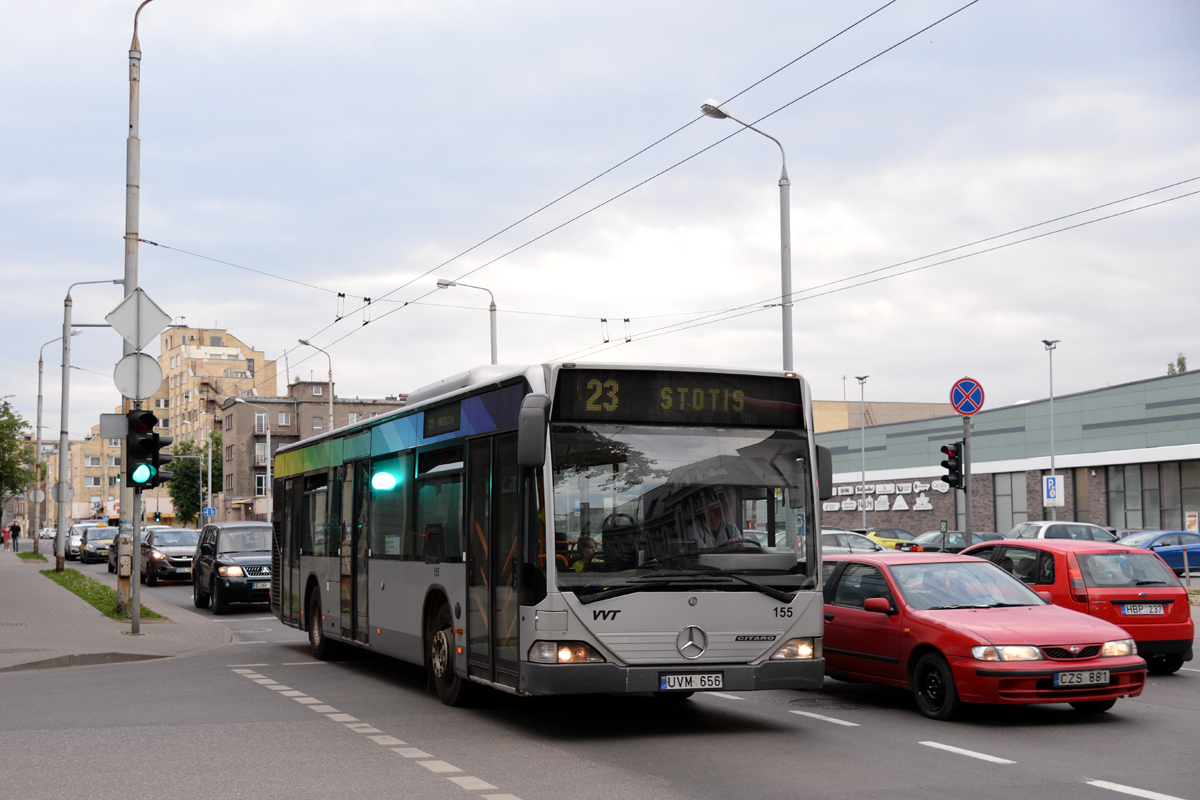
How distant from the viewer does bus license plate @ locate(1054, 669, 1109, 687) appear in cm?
1015

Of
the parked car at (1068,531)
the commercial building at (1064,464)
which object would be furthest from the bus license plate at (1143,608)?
the commercial building at (1064,464)

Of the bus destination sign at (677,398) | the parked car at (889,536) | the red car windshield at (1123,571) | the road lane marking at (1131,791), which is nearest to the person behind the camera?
the road lane marking at (1131,791)

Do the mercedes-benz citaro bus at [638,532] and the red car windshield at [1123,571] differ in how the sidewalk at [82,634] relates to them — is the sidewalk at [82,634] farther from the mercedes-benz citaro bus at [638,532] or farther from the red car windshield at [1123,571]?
the red car windshield at [1123,571]

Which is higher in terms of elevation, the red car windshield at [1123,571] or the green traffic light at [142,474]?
the green traffic light at [142,474]

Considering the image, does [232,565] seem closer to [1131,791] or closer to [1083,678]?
[1083,678]

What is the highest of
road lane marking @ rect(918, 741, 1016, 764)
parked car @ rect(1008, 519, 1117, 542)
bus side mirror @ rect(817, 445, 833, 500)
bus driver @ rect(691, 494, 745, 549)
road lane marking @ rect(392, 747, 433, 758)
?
bus side mirror @ rect(817, 445, 833, 500)

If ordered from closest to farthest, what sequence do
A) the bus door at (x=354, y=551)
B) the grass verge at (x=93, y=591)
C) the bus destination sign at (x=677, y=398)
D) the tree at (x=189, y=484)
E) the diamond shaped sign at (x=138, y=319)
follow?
the bus destination sign at (x=677, y=398)
the bus door at (x=354, y=551)
the diamond shaped sign at (x=138, y=319)
the grass verge at (x=93, y=591)
the tree at (x=189, y=484)

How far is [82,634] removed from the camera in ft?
60.7

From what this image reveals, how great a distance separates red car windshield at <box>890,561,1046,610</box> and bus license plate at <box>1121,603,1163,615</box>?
2.48m

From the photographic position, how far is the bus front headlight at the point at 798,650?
981cm

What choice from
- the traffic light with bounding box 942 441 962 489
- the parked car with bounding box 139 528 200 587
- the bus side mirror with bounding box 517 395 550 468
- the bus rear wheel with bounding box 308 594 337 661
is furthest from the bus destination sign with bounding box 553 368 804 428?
the parked car with bounding box 139 528 200 587

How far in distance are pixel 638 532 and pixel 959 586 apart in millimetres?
3598

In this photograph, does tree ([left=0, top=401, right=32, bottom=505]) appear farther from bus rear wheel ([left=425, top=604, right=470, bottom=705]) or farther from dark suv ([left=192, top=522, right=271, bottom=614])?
bus rear wheel ([left=425, top=604, right=470, bottom=705])

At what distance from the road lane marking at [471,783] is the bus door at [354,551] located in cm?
626
